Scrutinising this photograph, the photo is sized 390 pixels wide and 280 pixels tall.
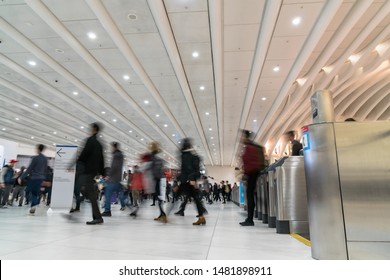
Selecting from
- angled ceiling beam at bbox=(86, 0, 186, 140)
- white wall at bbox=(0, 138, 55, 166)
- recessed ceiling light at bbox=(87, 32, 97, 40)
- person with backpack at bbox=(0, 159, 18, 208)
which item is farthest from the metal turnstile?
white wall at bbox=(0, 138, 55, 166)

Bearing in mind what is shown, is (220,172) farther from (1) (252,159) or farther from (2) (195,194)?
(1) (252,159)

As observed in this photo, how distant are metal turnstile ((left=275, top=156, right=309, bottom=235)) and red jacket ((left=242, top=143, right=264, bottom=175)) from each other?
20.1 inches

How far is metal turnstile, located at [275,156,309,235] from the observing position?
341cm

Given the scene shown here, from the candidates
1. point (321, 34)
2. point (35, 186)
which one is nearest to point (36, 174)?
point (35, 186)

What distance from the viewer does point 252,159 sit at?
→ 415cm

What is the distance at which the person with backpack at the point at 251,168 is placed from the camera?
4.11 meters

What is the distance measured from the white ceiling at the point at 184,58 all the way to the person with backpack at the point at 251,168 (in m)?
3.97

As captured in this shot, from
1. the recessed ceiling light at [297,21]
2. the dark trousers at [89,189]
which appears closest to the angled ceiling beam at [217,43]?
the recessed ceiling light at [297,21]

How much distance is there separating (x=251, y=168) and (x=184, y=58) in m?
6.07

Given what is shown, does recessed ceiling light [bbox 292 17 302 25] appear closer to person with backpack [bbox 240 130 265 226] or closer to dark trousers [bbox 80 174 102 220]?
person with backpack [bbox 240 130 265 226]

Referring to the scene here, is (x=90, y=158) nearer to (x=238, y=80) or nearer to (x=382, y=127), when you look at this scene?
(x=382, y=127)

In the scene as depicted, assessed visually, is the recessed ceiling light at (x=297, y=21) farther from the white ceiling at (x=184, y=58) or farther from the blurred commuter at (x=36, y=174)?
the blurred commuter at (x=36, y=174)

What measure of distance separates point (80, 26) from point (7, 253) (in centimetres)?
686

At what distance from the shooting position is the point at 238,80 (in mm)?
10773
